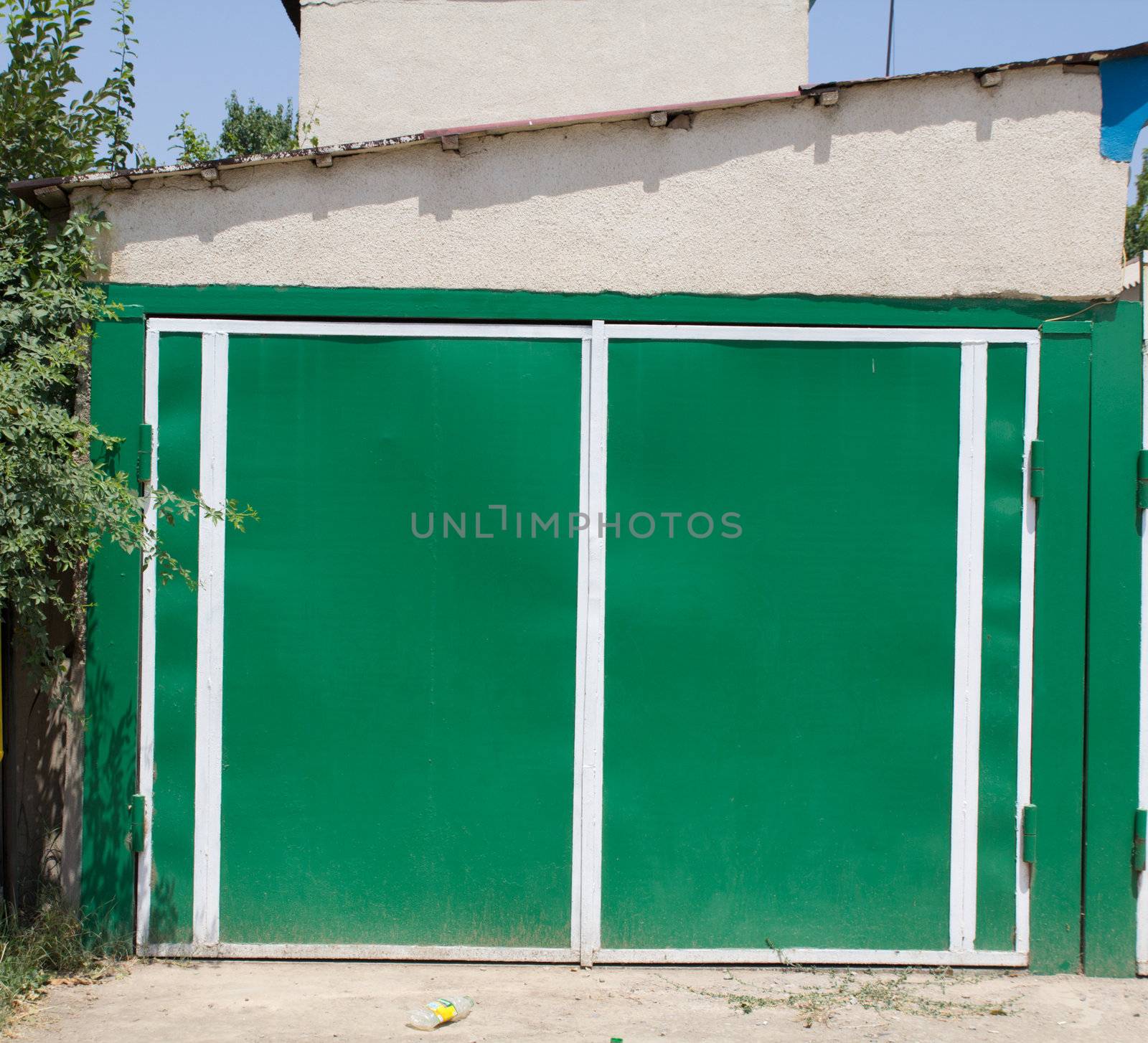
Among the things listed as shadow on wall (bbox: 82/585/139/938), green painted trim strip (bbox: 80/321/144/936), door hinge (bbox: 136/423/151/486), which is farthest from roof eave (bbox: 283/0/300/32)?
shadow on wall (bbox: 82/585/139/938)

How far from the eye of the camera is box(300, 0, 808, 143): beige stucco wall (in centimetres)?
860

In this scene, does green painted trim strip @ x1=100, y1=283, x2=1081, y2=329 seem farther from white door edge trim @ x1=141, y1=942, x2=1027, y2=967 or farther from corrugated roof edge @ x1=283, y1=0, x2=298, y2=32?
corrugated roof edge @ x1=283, y1=0, x2=298, y2=32

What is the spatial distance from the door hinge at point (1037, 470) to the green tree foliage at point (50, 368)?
315 centimetres

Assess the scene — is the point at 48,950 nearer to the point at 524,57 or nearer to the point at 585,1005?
the point at 585,1005

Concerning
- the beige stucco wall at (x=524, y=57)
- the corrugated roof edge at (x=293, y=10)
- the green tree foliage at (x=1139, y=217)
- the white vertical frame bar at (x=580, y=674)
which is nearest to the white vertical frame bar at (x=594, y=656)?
the white vertical frame bar at (x=580, y=674)

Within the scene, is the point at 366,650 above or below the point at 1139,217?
below

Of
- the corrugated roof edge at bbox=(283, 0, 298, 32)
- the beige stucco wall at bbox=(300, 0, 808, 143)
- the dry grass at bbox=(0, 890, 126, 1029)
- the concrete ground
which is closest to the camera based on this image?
the concrete ground

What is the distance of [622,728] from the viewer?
444 centimetres

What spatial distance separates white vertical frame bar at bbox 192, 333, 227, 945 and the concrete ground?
0.31 m

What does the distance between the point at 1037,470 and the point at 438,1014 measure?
3124 mm

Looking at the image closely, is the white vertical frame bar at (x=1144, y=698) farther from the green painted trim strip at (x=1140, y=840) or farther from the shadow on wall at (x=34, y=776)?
the shadow on wall at (x=34, y=776)

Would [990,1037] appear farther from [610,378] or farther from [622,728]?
[610,378]

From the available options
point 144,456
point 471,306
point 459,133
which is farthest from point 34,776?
point 459,133

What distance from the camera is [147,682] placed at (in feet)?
14.4
